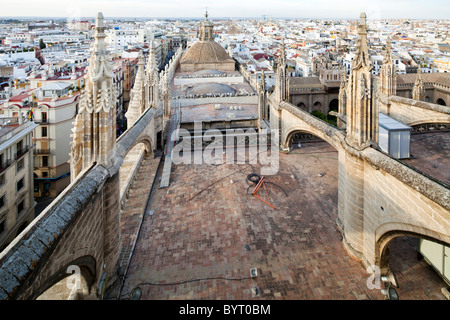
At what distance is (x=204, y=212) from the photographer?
12.4 metres

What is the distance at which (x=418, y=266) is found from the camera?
374 inches

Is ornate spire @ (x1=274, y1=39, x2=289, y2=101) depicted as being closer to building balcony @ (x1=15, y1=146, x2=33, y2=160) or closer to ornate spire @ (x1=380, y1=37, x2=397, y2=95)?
ornate spire @ (x1=380, y1=37, x2=397, y2=95)

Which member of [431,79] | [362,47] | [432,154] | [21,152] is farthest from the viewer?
[431,79]

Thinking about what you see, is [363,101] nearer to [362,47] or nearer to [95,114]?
[362,47]

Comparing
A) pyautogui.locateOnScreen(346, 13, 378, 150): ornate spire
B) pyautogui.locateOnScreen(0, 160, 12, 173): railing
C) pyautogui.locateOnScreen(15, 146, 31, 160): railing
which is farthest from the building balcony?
pyautogui.locateOnScreen(346, 13, 378, 150): ornate spire

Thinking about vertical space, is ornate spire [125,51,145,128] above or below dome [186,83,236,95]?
below

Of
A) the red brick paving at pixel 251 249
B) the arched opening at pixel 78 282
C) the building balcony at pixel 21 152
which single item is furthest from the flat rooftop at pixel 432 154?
the building balcony at pixel 21 152

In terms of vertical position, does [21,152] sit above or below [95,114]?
below

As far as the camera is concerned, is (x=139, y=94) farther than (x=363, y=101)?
Yes

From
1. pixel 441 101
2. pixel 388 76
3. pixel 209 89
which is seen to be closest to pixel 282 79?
pixel 388 76

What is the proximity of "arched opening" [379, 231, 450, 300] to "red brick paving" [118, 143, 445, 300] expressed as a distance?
0.03 meters

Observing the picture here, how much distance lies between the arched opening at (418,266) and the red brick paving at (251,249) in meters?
0.03

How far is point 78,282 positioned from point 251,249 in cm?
529

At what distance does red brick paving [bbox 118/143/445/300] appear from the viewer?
8.69 m
